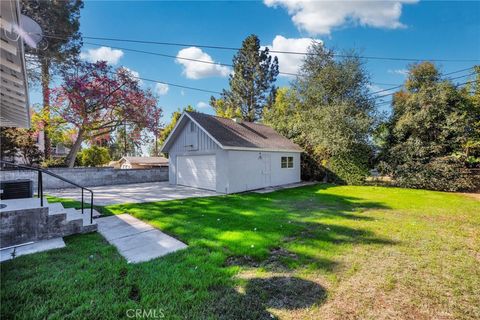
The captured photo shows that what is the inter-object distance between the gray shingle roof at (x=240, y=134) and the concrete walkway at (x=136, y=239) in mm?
5765

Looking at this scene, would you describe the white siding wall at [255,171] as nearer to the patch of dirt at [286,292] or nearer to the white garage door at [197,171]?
the white garage door at [197,171]

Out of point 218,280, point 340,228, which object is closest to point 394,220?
point 340,228

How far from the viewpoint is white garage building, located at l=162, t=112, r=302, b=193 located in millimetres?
11008

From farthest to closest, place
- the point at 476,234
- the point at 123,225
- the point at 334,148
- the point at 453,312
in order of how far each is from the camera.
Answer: the point at 334,148, the point at 123,225, the point at 476,234, the point at 453,312

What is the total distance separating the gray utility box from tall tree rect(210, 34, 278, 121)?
83.9 feet

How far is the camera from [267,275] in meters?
3.23

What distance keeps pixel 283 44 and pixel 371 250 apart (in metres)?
13.8

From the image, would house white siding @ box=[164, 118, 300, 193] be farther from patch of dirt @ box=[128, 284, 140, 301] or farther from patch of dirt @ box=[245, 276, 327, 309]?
patch of dirt @ box=[128, 284, 140, 301]

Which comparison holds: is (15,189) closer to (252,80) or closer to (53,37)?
(53,37)

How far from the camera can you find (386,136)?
13.9 m

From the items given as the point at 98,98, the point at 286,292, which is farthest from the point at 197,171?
the point at 286,292

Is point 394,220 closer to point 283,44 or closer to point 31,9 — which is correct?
point 283,44

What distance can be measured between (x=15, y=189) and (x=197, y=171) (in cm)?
784

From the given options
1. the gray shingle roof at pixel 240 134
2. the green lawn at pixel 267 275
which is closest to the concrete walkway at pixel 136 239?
the green lawn at pixel 267 275
